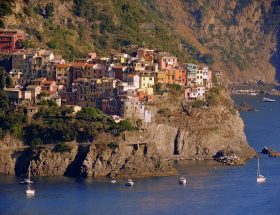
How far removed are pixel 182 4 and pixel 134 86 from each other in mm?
80441

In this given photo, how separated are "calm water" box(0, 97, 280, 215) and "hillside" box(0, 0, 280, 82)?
25.3 ft

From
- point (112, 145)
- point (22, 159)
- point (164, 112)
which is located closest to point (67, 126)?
point (112, 145)

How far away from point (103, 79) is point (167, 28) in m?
36.1

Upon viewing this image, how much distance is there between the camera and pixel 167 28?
4739 inches

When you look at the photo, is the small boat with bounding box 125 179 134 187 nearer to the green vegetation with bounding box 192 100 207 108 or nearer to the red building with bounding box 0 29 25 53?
the green vegetation with bounding box 192 100 207 108

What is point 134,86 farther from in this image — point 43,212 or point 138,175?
point 43,212

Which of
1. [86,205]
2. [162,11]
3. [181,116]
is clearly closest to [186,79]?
[181,116]

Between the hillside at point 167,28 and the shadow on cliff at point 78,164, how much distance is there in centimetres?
770

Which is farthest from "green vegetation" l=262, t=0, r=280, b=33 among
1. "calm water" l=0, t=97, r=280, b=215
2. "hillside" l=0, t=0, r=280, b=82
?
"calm water" l=0, t=97, r=280, b=215

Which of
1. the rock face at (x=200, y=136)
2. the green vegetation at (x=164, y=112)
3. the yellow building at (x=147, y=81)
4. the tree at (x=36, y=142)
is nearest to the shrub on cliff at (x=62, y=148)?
the tree at (x=36, y=142)

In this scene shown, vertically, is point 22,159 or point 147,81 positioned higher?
point 147,81

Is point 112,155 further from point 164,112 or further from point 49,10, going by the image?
point 49,10

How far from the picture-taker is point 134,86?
8475cm

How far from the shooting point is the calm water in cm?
7062
